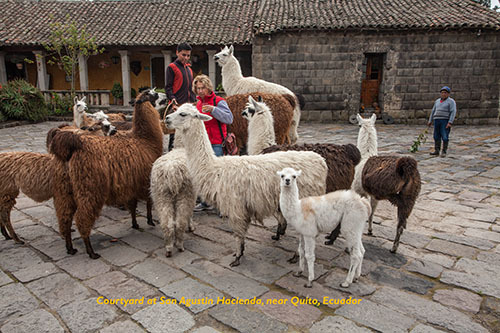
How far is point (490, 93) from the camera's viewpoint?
49.8ft

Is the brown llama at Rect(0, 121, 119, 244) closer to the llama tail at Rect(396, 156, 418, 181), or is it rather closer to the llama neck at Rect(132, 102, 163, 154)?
the llama neck at Rect(132, 102, 163, 154)

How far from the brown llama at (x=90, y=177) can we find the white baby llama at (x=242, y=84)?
3.30 m

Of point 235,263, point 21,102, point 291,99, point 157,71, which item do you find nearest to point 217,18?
point 157,71

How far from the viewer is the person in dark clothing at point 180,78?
5160mm

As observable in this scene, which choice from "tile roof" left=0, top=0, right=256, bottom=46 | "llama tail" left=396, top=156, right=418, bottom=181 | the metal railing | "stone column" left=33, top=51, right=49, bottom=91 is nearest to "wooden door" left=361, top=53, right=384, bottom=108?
"tile roof" left=0, top=0, right=256, bottom=46

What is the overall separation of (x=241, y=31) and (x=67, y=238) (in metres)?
16.1

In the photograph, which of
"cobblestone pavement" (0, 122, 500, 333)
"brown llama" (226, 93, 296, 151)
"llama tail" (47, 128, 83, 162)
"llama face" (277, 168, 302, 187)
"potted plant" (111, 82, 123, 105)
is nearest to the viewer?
"cobblestone pavement" (0, 122, 500, 333)

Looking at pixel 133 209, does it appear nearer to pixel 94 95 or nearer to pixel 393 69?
pixel 393 69

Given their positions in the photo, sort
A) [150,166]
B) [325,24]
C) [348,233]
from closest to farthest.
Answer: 1. [348,233]
2. [150,166]
3. [325,24]

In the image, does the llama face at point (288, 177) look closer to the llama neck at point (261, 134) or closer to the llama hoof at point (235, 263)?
the llama hoof at point (235, 263)

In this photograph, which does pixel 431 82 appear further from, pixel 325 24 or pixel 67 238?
pixel 67 238

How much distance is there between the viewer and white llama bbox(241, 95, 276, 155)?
4.48 metres

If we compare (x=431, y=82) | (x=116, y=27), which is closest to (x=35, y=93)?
(x=116, y=27)

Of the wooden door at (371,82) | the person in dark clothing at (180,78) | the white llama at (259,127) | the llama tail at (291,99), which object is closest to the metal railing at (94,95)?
the wooden door at (371,82)
